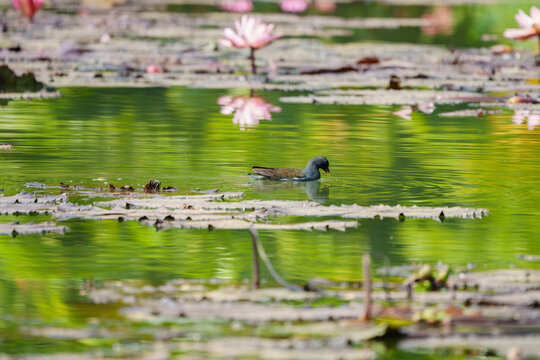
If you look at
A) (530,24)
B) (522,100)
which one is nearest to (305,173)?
(522,100)

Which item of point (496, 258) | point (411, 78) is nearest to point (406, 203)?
point (496, 258)

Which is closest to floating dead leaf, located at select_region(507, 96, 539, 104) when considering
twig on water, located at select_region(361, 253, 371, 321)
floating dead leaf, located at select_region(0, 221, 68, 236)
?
floating dead leaf, located at select_region(0, 221, 68, 236)

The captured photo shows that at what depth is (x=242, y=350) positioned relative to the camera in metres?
3.30

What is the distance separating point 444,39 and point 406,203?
515 inches

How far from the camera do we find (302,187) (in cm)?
646

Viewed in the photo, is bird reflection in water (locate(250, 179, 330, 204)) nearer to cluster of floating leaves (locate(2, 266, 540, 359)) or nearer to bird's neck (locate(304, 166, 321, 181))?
bird's neck (locate(304, 166, 321, 181))

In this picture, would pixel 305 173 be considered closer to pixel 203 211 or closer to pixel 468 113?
pixel 203 211

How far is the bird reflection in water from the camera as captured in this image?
6164mm

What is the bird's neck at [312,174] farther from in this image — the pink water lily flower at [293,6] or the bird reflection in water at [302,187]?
the pink water lily flower at [293,6]

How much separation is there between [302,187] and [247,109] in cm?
400

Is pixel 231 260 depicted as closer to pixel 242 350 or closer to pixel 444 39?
pixel 242 350

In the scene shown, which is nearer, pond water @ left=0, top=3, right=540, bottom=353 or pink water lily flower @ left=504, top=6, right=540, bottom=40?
pond water @ left=0, top=3, right=540, bottom=353

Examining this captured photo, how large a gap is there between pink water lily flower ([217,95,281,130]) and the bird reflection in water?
260 cm

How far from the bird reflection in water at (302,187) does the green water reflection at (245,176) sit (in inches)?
0.6
